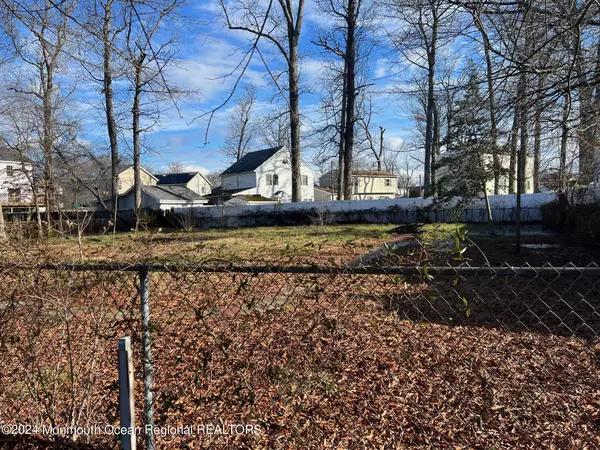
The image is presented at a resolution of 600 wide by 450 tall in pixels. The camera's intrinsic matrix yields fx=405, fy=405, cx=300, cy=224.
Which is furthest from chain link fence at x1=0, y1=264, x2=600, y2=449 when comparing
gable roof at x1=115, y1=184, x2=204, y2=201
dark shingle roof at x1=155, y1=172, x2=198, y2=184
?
dark shingle roof at x1=155, y1=172, x2=198, y2=184

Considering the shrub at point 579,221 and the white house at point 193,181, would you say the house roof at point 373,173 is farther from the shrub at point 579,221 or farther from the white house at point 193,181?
the shrub at point 579,221

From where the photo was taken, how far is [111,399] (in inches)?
107

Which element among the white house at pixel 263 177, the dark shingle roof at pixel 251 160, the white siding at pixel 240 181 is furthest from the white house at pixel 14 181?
the dark shingle roof at pixel 251 160

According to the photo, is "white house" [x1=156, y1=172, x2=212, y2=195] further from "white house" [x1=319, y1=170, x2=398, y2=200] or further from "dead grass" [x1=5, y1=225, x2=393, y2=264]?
"dead grass" [x1=5, y1=225, x2=393, y2=264]

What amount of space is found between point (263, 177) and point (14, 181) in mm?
22336

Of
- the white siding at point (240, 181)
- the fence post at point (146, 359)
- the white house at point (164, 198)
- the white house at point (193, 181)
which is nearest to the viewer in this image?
the fence post at point (146, 359)

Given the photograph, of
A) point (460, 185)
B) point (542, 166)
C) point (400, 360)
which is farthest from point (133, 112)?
point (400, 360)

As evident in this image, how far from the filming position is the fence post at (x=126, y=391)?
1749 millimetres

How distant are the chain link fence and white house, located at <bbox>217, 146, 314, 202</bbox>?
3702 cm

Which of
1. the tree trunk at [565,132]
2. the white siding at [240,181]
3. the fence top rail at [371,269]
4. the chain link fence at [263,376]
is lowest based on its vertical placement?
the chain link fence at [263,376]

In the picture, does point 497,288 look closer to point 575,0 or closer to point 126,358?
point 575,0

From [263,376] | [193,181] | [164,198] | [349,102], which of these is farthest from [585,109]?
[193,181]

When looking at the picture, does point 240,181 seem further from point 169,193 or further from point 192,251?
point 192,251

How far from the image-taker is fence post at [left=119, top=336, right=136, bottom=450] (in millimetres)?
1749
